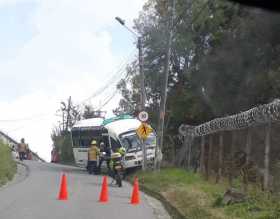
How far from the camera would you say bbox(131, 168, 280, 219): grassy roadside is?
14227 millimetres

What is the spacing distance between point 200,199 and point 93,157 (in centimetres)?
1789

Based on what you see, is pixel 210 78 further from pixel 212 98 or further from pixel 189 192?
pixel 189 192

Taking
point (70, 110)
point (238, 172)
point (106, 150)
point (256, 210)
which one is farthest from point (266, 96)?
point (70, 110)

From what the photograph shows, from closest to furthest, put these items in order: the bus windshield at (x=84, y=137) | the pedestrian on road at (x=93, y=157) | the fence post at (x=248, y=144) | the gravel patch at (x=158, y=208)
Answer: the gravel patch at (x=158, y=208) < the fence post at (x=248, y=144) < the pedestrian on road at (x=93, y=157) < the bus windshield at (x=84, y=137)

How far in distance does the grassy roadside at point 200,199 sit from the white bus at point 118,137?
8004 mm

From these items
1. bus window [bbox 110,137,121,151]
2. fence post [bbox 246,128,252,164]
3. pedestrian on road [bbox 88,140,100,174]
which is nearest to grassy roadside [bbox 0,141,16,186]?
pedestrian on road [bbox 88,140,100,174]

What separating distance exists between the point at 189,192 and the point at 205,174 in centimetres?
566

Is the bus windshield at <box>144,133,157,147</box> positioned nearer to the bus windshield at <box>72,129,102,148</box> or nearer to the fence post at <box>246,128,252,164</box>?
the bus windshield at <box>72,129,102,148</box>

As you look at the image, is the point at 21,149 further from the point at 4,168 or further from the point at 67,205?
the point at 67,205

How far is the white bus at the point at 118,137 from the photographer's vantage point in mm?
35000

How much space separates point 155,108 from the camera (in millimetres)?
46938

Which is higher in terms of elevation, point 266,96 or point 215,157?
point 266,96

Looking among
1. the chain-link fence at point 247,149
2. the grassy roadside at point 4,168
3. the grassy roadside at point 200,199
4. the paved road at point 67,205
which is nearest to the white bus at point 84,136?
the grassy roadside at point 4,168

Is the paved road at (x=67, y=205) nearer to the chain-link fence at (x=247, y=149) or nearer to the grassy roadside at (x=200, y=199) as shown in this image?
the grassy roadside at (x=200, y=199)
